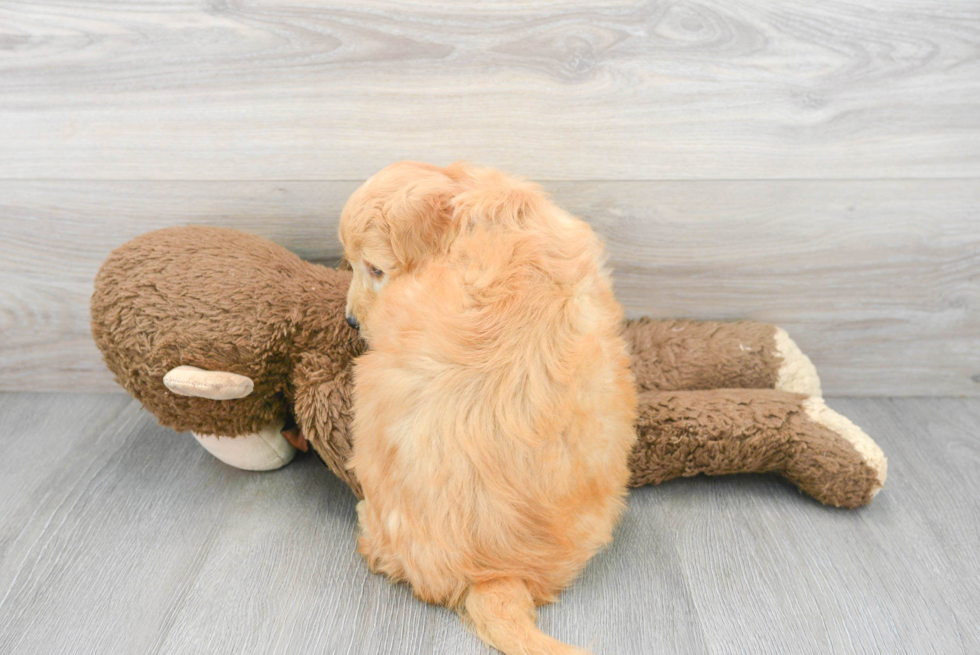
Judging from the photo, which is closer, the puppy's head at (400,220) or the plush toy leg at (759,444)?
the puppy's head at (400,220)

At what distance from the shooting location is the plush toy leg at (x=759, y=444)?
879mm

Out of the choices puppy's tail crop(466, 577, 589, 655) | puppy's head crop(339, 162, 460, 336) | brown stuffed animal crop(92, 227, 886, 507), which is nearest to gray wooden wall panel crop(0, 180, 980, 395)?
brown stuffed animal crop(92, 227, 886, 507)

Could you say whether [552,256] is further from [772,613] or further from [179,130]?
[179,130]

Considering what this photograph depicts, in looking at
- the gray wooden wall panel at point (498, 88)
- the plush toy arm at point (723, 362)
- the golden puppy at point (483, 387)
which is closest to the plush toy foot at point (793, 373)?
the plush toy arm at point (723, 362)

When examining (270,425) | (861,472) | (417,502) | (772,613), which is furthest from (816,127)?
(270,425)

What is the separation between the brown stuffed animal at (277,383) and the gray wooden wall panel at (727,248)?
0.49 ft

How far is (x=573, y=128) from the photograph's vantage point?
3.14ft

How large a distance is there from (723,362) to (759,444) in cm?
16

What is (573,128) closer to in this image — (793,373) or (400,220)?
(400,220)

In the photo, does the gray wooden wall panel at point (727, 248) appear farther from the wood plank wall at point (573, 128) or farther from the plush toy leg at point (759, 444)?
the plush toy leg at point (759, 444)

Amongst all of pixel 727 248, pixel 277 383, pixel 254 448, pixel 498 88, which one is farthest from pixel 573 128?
pixel 254 448

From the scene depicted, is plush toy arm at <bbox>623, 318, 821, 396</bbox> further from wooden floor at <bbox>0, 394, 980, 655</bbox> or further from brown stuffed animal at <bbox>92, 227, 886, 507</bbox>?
wooden floor at <bbox>0, 394, 980, 655</bbox>

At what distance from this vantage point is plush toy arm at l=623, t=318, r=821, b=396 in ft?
3.31

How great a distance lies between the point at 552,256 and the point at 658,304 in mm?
449
